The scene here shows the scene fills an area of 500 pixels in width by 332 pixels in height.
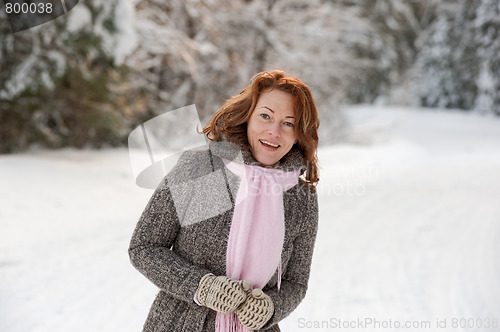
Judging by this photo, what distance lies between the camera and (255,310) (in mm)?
1592

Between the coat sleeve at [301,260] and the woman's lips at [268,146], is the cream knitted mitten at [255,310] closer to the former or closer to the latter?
the coat sleeve at [301,260]

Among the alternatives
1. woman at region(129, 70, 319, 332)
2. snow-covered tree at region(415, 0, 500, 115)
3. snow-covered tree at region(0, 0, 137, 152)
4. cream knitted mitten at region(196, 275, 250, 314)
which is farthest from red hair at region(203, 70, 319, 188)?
snow-covered tree at region(415, 0, 500, 115)

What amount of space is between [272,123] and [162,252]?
1.84ft

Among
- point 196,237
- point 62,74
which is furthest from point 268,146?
point 62,74

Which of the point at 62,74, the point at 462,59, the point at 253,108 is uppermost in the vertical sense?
the point at 253,108

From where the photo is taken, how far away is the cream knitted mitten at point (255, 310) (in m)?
1.59

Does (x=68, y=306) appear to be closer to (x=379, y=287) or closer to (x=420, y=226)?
(x=379, y=287)

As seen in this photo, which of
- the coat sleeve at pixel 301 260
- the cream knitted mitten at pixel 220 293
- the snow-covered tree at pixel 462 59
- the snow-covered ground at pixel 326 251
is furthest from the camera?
the snow-covered tree at pixel 462 59

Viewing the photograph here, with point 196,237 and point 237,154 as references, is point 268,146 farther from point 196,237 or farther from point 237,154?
point 196,237

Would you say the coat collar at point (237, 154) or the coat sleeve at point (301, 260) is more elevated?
the coat collar at point (237, 154)

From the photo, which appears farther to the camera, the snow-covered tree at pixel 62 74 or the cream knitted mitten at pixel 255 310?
the snow-covered tree at pixel 62 74

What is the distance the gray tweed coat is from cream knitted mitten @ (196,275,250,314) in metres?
0.04

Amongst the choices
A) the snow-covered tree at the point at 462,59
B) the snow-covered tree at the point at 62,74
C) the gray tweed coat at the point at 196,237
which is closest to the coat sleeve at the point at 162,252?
the gray tweed coat at the point at 196,237

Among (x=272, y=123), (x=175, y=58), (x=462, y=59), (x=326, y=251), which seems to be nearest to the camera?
(x=272, y=123)
